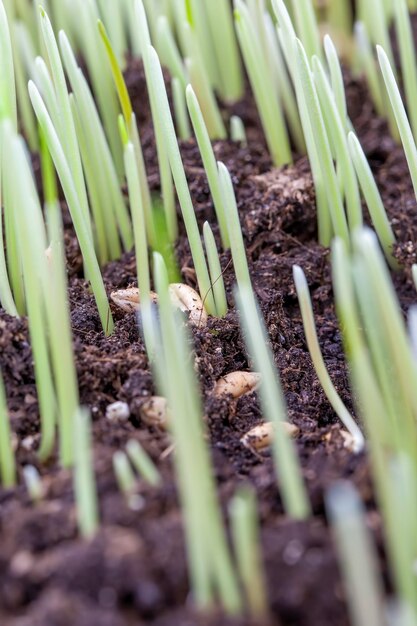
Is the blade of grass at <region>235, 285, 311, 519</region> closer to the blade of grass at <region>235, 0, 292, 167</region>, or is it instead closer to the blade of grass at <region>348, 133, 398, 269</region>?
the blade of grass at <region>348, 133, 398, 269</region>

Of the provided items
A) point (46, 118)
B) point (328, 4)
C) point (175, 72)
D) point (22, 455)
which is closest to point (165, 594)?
point (22, 455)

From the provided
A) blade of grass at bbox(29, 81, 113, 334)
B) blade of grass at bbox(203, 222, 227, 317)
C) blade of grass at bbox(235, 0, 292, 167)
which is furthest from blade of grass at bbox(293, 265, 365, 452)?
blade of grass at bbox(235, 0, 292, 167)

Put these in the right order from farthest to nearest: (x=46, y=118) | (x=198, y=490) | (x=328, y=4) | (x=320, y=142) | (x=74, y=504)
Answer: (x=328, y=4) < (x=320, y=142) < (x=46, y=118) < (x=74, y=504) < (x=198, y=490)

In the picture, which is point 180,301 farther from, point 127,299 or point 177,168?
point 177,168

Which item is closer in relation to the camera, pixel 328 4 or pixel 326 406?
pixel 326 406

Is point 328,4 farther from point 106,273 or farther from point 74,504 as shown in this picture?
point 74,504

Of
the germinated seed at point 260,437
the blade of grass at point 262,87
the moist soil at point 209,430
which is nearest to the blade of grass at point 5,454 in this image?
the moist soil at point 209,430

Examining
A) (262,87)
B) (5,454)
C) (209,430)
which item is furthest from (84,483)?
(262,87)

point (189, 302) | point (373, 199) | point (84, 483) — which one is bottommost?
point (84, 483)
